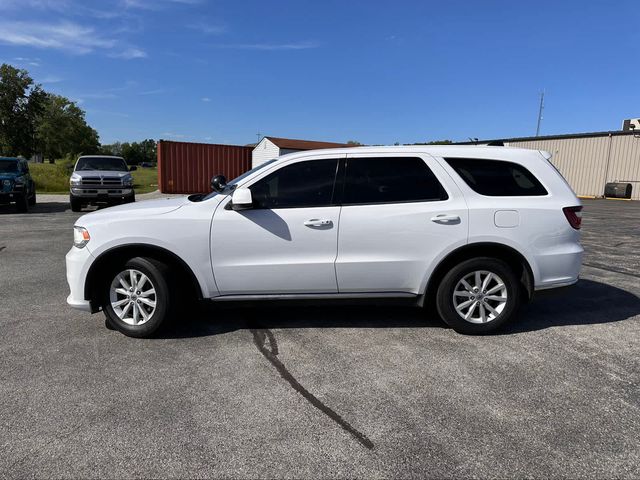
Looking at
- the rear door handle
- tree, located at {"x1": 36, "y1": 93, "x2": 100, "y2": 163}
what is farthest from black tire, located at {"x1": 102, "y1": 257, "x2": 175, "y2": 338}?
tree, located at {"x1": 36, "y1": 93, "x2": 100, "y2": 163}

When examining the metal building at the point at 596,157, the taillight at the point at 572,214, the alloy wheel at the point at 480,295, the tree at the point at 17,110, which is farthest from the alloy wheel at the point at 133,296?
the tree at the point at 17,110

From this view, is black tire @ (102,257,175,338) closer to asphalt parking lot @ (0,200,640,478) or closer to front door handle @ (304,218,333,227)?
asphalt parking lot @ (0,200,640,478)

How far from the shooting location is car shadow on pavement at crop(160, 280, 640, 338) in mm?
4582

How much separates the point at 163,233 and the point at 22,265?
4.85m

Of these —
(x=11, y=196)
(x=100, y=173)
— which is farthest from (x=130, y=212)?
(x=11, y=196)

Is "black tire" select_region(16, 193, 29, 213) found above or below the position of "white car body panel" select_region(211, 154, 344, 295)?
below

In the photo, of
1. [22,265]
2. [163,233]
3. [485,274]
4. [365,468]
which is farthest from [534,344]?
[22,265]

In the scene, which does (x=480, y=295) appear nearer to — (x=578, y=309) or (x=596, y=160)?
(x=578, y=309)

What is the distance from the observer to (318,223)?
4.24 metres

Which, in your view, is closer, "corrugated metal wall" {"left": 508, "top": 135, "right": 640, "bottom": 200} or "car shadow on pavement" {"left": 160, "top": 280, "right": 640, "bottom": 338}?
"car shadow on pavement" {"left": 160, "top": 280, "right": 640, "bottom": 338}

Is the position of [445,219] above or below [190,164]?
below

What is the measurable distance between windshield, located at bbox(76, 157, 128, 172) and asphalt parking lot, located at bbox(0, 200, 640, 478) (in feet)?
41.4

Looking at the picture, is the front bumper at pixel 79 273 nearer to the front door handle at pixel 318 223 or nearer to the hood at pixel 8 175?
the front door handle at pixel 318 223

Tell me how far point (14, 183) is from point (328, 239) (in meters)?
15.0
